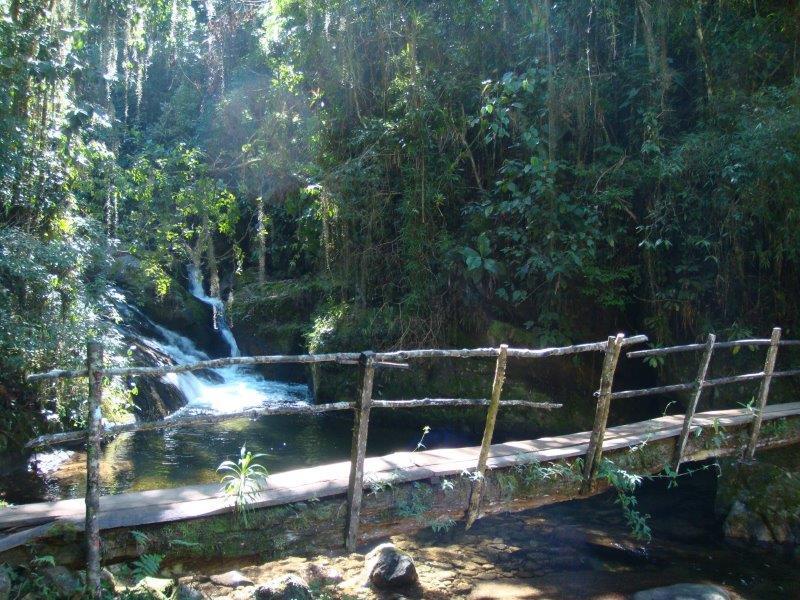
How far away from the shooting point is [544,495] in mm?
5605

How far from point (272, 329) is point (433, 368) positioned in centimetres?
481

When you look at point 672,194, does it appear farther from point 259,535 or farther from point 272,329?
point 272,329

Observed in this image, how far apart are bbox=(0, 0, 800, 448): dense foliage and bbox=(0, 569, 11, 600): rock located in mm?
4613

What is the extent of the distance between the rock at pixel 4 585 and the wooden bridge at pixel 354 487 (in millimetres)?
204

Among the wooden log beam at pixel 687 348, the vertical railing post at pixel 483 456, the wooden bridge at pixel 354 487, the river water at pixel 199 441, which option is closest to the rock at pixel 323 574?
the wooden bridge at pixel 354 487

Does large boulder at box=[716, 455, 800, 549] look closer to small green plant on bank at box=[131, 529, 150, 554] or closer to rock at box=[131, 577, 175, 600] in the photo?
rock at box=[131, 577, 175, 600]

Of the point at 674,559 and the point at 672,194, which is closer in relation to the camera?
the point at 674,559

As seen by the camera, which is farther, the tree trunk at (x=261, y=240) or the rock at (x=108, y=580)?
the tree trunk at (x=261, y=240)

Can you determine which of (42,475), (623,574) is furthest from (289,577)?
(42,475)

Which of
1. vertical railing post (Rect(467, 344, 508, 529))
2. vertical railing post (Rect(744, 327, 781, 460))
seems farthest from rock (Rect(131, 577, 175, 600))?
vertical railing post (Rect(744, 327, 781, 460))

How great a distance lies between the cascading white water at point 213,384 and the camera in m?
12.3

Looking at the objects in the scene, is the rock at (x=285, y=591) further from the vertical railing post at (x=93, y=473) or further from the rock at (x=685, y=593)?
the rock at (x=685, y=593)

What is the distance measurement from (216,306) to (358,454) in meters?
12.7

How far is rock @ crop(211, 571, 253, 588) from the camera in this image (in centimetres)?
518
